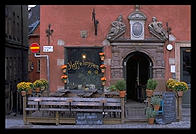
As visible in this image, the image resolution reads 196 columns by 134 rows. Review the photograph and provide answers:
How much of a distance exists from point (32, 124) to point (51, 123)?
636 millimetres

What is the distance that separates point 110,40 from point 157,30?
196 cm

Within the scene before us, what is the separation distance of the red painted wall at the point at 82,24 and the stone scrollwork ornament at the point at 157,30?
0.60 feet

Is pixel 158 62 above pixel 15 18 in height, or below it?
below

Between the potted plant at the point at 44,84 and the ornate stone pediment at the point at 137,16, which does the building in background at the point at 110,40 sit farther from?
the potted plant at the point at 44,84

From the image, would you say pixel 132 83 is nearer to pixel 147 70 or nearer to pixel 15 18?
pixel 147 70

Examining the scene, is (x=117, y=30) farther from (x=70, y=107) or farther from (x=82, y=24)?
(x=70, y=107)

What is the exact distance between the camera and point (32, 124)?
9.40 meters

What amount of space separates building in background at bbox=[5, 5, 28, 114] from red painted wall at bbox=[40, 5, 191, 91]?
6.20 ft

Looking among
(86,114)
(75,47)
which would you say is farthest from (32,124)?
(75,47)

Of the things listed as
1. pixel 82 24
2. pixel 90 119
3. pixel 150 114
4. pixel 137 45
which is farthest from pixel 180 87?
pixel 82 24

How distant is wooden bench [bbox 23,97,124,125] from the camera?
901 centimetres

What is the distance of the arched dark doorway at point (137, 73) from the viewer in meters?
11.8

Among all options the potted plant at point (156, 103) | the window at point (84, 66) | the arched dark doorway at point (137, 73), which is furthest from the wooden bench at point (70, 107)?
the arched dark doorway at point (137, 73)

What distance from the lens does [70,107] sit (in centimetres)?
907
